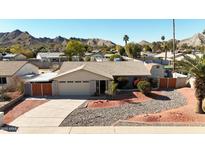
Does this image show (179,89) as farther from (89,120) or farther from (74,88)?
(89,120)

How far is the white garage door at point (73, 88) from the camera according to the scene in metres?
23.8

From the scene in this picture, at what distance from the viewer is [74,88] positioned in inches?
940

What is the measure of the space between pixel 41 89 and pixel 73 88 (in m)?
3.18

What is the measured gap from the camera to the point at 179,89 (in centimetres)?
2567

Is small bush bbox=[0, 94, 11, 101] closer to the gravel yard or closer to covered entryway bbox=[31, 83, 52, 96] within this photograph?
covered entryway bbox=[31, 83, 52, 96]

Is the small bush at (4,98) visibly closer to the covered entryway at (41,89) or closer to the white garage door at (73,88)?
the covered entryway at (41,89)

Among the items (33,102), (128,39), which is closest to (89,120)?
(33,102)

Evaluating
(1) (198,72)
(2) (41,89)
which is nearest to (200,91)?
(1) (198,72)

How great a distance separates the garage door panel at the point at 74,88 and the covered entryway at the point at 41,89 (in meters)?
1.10

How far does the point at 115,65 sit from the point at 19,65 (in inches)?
464

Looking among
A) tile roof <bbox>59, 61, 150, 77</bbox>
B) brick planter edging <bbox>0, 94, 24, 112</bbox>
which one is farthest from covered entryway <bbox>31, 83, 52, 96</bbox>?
tile roof <bbox>59, 61, 150, 77</bbox>

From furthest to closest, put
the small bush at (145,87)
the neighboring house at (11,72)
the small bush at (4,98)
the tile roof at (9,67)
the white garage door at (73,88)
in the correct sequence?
the tile roof at (9,67)
the neighboring house at (11,72)
the white garage door at (73,88)
the small bush at (145,87)
the small bush at (4,98)

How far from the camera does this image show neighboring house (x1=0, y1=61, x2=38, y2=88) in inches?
1039

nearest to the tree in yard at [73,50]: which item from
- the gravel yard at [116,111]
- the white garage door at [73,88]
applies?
the white garage door at [73,88]
